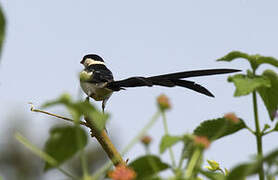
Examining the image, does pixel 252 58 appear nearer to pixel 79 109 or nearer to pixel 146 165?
pixel 146 165

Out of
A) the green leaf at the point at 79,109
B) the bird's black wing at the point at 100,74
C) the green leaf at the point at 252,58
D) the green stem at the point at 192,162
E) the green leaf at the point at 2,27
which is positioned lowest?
the bird's black wing at the point at 100,74

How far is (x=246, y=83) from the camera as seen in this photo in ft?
2.57

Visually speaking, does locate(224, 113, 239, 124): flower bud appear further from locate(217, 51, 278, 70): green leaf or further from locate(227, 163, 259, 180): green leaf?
locate(217, 51, 278, 70): green leaf

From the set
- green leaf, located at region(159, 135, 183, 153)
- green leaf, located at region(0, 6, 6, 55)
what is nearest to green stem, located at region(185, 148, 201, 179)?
green leaf, located at region(159, 135, 183, 153)

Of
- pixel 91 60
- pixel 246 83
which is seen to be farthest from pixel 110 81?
pixel 246 83

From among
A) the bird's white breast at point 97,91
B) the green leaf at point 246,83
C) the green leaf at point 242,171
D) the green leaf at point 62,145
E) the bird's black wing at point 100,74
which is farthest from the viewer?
the bird's black wing at point 100,74

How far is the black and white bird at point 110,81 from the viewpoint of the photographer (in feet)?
3.12

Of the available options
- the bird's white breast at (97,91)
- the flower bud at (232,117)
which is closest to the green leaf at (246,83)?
the flower bud at (232,117)

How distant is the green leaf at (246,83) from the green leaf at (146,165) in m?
0.21

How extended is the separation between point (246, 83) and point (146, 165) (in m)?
0.26

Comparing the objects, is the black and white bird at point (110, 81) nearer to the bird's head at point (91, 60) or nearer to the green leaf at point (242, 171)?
the bird's head at point (91, 60)

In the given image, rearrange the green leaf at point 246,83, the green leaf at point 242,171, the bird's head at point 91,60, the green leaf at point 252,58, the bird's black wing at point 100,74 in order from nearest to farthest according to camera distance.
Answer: the green leaf at point 242,171 < the green leaf at point 246,83 < the green leaf at point 252,58 < the bird's black wing at point 100,74 < the bird's head at point 91,60

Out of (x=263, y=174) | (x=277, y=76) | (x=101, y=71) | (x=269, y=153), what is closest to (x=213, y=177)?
(x=263, y=174)

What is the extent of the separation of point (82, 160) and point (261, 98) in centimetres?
45
